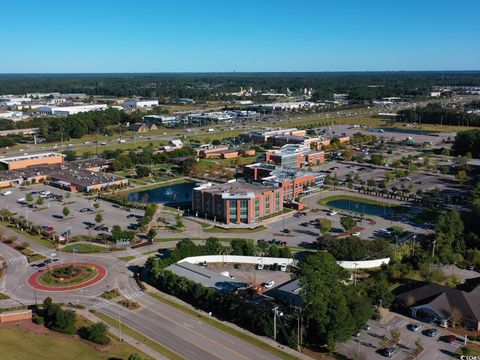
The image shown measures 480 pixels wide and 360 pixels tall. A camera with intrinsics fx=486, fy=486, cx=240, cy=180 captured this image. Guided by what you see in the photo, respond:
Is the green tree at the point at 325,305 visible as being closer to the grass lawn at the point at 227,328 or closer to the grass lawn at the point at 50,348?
the grass lawn at the point at 227,328

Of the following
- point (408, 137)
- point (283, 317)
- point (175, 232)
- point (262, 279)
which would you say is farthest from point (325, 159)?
point (283, 317)

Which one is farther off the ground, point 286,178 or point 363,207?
point 286,178

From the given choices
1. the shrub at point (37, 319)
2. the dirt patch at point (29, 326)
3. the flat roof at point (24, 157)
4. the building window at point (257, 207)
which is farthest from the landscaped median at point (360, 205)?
the flat roof at point (24, 157)

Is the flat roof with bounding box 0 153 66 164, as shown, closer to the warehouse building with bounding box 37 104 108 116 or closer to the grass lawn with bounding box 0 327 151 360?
the grass lawn with bounding box 0 327 151 360

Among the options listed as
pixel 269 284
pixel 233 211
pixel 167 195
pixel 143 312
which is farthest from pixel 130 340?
pixel 167 195

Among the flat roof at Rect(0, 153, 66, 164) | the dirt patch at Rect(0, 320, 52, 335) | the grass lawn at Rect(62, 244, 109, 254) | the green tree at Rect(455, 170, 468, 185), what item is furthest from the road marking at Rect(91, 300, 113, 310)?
the green tree at Rect(455, 170, 468, 185)

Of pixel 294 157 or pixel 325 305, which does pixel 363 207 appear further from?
pixel 325 305
